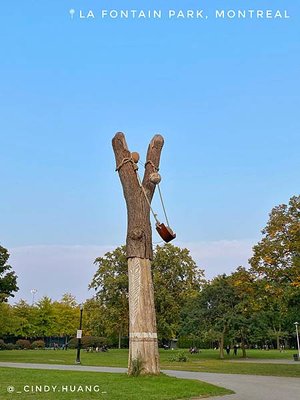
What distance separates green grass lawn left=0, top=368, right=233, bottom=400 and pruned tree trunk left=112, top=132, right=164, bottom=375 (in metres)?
0.84

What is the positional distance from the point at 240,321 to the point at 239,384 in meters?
23.1

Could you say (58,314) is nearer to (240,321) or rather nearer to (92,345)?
(92,345)

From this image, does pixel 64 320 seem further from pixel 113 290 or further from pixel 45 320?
pixel 113 290

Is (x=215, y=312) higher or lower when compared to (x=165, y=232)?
higher

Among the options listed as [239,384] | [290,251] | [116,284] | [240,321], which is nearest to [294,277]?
[290,251]

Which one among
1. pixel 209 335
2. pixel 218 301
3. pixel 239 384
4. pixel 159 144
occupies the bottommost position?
pixel 239 384

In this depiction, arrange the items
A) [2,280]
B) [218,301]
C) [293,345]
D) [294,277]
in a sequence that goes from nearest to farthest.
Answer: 1. [294,277]
2. [2,280]
3. [218,301]
4. [293,345]

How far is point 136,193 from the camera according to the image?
15.7 meters

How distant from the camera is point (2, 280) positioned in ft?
118

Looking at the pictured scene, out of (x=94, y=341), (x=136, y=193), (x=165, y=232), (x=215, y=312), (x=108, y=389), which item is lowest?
(x=108, y=389)

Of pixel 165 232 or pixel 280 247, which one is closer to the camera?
pixel 165 232

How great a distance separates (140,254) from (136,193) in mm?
1953

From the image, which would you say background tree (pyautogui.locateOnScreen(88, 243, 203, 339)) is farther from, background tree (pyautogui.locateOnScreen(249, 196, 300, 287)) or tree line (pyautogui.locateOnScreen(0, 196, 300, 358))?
background tree (pyautogui.locateOnScreen(249, 196, 300, 287))

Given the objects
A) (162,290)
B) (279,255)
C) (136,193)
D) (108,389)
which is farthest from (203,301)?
(108,389)
